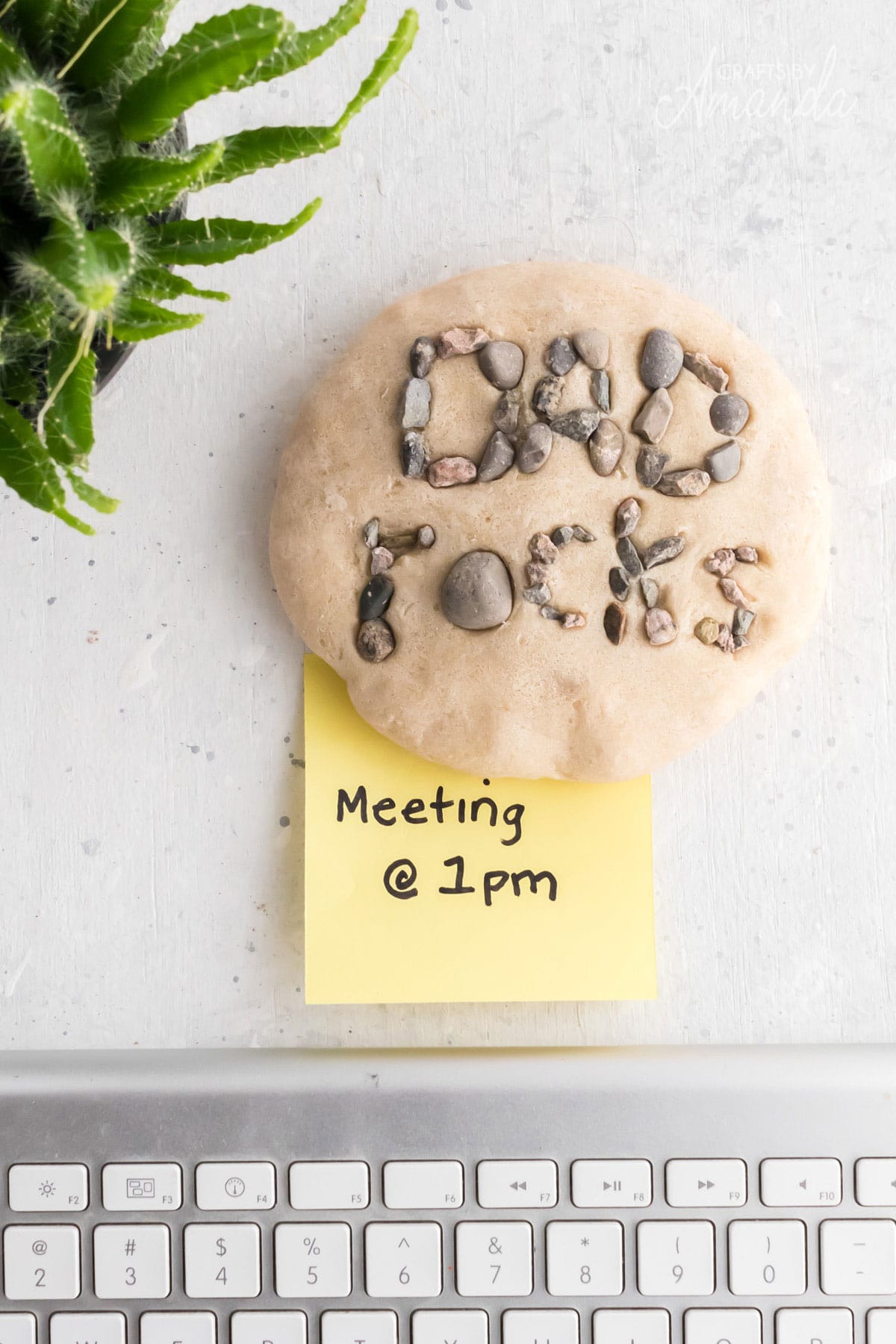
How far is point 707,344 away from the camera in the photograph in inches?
18.9

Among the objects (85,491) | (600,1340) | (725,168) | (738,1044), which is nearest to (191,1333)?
(600,1340)

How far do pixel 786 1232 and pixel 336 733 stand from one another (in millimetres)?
315

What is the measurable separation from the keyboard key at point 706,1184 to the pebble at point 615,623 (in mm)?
246

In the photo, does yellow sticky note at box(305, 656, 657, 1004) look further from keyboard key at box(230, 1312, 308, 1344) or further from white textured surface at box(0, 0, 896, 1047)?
keyboard key at box(230, 1312, 308, 1344)

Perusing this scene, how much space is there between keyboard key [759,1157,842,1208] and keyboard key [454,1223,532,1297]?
0.11 meters

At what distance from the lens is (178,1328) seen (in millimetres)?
463

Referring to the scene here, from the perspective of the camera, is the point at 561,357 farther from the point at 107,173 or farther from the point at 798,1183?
the point at 798,1183

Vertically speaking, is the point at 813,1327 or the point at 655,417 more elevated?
the point at 655,417

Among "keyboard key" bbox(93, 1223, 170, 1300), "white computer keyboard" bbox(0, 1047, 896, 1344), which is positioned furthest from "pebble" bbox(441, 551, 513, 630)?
"keyboard key" bbox(93, 1223, 170, 1300)

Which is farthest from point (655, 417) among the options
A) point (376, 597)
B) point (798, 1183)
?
point (798, 1183)

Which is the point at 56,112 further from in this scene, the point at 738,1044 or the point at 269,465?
the point at 738,1044

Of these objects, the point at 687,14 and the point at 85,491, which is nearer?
the point at 85,491

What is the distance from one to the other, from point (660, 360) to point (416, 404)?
0.38ft

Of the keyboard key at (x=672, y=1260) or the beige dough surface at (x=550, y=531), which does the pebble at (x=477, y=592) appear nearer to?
the beige dough surface at (x=550, y=531)
